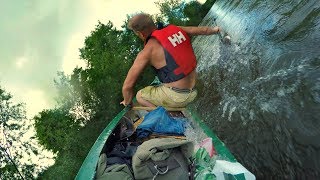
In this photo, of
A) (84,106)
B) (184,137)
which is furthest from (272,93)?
(84,106)

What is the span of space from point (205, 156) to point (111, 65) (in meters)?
23.1

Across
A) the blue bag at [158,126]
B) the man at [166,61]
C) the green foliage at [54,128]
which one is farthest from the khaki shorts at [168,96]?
the green foliage at [54,128]

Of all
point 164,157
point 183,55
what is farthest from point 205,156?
point 183,55

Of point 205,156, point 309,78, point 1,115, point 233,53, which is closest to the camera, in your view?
point 205,156

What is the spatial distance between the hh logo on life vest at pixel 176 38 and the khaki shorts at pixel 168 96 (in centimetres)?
77

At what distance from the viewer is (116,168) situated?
4195 millimetres

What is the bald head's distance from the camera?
6.04 m

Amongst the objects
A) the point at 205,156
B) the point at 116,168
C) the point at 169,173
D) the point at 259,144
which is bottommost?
the point at 259,144

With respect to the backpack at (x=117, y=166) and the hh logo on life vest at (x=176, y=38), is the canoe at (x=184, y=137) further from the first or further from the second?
the hh logo on life vest at (x=176, y=38)

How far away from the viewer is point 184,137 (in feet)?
17.5

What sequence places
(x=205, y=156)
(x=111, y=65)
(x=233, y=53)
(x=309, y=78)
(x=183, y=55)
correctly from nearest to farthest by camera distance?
(x=205, y=156) → (x=183, y=55) → (x=309, y=78) → (x=233, y=53) → (x=111, y=65)

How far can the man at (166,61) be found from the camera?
6094 millimetres

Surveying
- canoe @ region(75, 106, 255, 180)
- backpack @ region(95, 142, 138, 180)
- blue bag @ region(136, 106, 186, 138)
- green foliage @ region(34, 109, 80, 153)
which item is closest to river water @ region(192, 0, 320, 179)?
canoe @ region(75, 106, 255, 180)

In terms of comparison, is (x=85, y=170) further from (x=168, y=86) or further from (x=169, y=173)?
(x=168, y=86)
